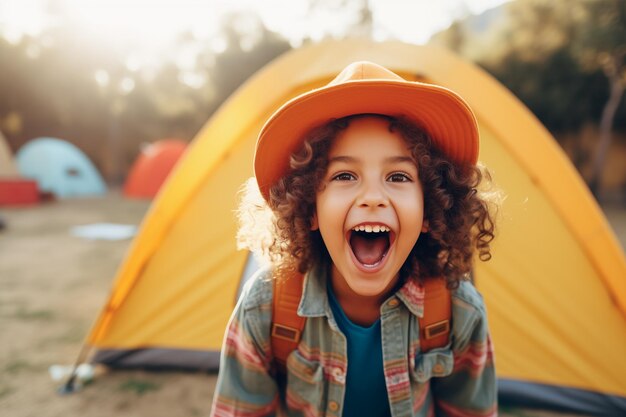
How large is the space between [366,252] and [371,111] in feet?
1.05

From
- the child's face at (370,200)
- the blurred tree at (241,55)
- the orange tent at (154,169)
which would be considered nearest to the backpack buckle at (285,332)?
the child's face at (370,200)

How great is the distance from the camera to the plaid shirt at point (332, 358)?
1.03 m

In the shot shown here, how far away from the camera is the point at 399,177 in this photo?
3.15 feet

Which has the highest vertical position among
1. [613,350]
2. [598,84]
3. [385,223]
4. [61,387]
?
[598,84]

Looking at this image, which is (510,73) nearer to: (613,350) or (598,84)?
(598,84)

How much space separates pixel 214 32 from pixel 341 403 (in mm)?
19885

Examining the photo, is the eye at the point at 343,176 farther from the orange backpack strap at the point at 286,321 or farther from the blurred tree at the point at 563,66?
the blurred tree at the point at 563,66

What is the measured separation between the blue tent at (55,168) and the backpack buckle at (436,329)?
444 inches

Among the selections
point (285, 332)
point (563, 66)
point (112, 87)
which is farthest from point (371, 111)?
point (112, 87)

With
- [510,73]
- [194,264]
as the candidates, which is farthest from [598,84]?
[194,264]

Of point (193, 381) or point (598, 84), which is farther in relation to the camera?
point (598, 84)

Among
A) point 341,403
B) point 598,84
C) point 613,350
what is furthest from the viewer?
point 598,84

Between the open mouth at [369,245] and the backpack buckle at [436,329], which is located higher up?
the open mouth at [369,245]

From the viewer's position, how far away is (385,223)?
0.90 m
